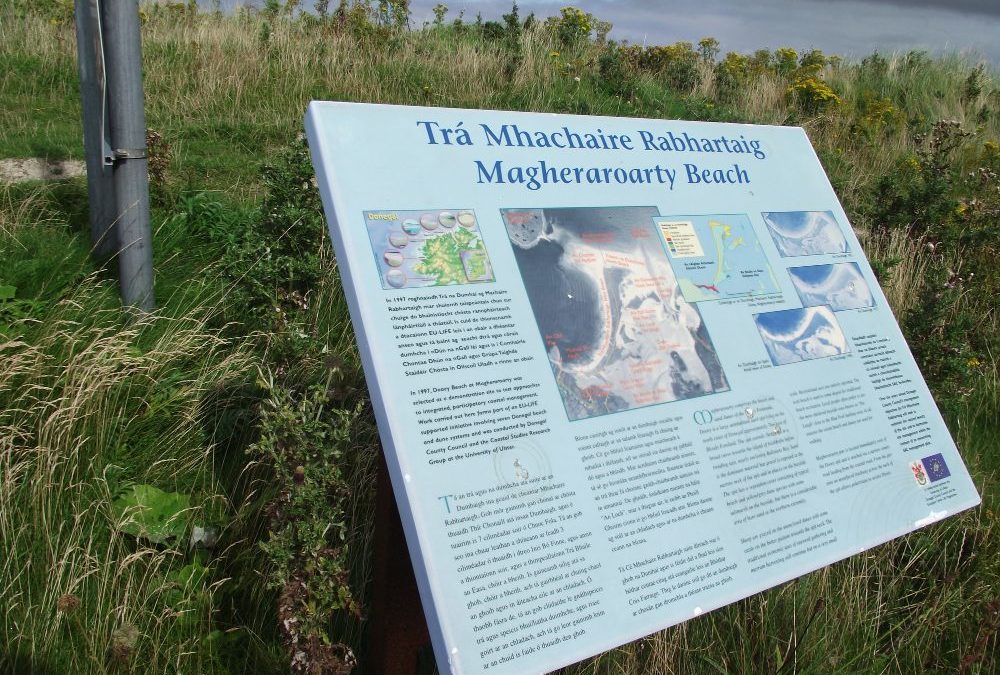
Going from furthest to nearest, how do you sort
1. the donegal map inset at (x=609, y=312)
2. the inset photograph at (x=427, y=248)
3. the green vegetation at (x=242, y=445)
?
the green vegetation at (x=242, y=445)
the donegal map inset at (x=609, y=312)
the inset photograph at (x=427, y=248)

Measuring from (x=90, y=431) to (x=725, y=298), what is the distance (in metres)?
2.08

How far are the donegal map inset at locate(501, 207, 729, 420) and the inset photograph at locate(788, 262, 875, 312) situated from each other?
55 centimetres

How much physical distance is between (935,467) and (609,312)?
50.5 inches

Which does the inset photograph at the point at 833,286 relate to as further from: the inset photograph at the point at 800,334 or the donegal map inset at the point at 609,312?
the donegal map inset at the point at 609,312

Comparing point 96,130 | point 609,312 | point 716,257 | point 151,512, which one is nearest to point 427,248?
point 609,312

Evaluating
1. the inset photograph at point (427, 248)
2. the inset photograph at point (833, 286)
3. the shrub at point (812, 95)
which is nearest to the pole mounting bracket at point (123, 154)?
the inset photograph at point (427, 248)

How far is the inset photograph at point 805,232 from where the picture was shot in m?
2.70

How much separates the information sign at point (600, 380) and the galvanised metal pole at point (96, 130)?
2006 mm

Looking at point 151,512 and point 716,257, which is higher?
point 716,257

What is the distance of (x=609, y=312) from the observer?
211 centimetres

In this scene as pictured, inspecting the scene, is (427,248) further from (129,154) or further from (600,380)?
(129,154)

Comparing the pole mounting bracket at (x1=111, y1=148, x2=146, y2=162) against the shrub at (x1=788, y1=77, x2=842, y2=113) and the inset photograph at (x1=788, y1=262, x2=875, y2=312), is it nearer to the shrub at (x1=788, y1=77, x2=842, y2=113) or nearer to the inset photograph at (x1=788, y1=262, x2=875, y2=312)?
the inset photograph at (x1=788, y1=262, x2=875, y2=312)

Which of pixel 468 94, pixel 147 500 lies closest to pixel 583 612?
pixel 147 500

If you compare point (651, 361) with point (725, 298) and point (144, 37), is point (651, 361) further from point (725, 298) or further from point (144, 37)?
point (144, 37)
